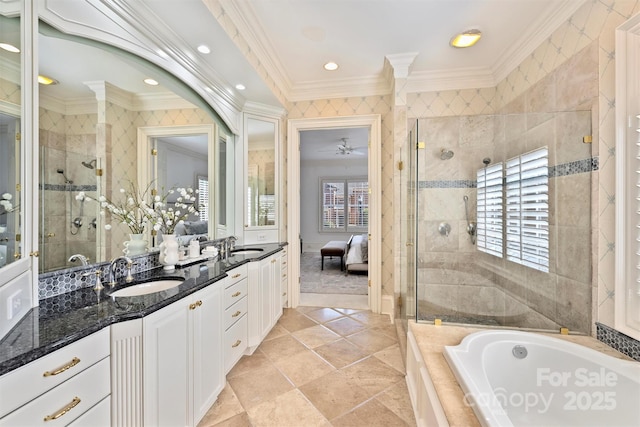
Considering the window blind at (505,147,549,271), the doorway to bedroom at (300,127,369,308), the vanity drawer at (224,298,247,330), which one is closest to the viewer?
the vanity drawer at (224,298,247,330)

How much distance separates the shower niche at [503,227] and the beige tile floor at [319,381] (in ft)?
1.98

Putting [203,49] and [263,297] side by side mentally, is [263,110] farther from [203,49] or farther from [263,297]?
[263,297]

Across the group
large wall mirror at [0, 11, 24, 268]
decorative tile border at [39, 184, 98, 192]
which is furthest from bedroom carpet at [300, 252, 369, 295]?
large wall mirror at [0, 11, 24, 268]

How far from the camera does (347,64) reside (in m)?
2.90

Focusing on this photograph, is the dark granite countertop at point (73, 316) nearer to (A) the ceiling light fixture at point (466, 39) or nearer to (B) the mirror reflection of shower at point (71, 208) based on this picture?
(B) the mirror reflection of shower at point (71, 208)

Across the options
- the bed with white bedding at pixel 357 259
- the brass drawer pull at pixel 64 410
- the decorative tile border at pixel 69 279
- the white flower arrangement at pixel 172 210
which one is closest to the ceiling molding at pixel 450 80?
the white flower arrangement at pixel 172 210

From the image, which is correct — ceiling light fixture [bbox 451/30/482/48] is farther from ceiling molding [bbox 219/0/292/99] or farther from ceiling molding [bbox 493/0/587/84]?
ceiling molding [bbox 219/0/292/99]

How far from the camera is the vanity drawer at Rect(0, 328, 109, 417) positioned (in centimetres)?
76

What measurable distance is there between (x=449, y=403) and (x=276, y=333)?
6.41 ft

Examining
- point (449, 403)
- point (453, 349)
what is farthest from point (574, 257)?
point (449, 403)

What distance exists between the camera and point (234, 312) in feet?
6.76

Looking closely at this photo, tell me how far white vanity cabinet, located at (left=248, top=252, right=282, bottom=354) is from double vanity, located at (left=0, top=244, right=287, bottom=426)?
320 mm

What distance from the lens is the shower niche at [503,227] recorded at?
1823mm

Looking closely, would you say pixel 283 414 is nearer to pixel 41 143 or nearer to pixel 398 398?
pixel 398 398
